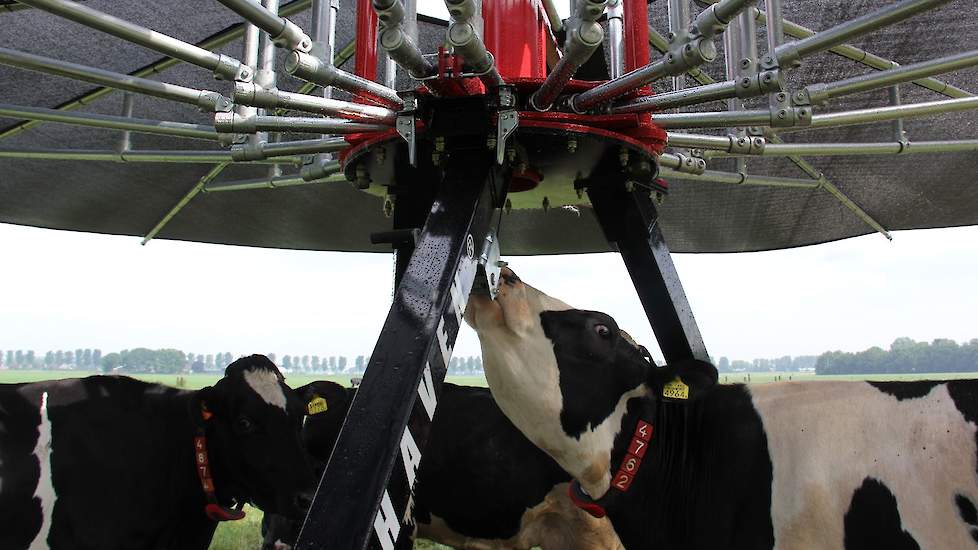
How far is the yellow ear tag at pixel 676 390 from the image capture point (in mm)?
2598

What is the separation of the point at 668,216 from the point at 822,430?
197 inches

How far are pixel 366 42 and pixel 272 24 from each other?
0.68 m

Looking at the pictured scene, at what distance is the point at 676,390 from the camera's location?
2605 millimetres

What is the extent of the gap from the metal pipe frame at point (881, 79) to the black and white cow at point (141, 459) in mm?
2846

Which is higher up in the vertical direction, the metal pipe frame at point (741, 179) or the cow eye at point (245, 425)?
the metal pipe frame at point (741, 179)

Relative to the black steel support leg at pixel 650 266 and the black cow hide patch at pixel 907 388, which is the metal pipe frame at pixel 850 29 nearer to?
the black steel support leg at pixel 650 266

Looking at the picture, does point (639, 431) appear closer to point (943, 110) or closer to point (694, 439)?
point (694, 439)

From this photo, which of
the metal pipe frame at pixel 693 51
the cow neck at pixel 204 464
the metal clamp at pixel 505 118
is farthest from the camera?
the cow neck at pixel 204 464

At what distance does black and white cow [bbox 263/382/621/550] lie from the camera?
425cm

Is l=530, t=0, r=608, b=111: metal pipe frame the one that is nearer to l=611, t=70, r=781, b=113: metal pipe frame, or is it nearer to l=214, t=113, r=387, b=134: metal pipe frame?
l=611, t=70, r=781, b=113: metal pipe frame

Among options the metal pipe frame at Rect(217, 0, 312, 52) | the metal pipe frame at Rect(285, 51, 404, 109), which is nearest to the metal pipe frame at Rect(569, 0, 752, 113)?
the metal pipe frame at Rect(285, 51, 404, 109)

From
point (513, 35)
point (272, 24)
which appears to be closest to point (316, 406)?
point (513, 35)

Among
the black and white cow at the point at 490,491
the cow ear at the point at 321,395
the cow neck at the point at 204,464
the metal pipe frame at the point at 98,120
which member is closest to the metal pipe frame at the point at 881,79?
the black and white cow at the point at 490,491

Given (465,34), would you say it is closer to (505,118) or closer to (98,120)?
(505,118)
